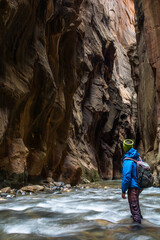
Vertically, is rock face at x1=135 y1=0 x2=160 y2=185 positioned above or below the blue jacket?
above

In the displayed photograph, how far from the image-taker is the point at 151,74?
Answer: 18641mm

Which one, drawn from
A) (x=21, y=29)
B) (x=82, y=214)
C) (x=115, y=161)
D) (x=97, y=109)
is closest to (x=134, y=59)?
(x=97, y=109)

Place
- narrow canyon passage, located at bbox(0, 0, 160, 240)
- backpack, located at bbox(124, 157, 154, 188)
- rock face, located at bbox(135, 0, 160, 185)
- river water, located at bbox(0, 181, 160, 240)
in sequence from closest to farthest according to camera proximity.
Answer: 1. river water, located at bbox(0, 181, 160, 240)
2. backpack, located at bbox(124, 157, 154, 188)
3. narrow canyon passage, located at bbox(0, 0, 160, 240)
4. rock face, located at bbox(135, 0, 160, 185)

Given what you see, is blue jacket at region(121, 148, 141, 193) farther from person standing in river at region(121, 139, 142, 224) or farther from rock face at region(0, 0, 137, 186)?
rock face at region(0, 0, 137, 186)

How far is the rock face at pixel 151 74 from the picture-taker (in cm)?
1612

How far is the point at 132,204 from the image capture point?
13.8ft

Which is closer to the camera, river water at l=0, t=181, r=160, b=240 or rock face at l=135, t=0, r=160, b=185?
river water at l=0, t=181, r=160, b=240

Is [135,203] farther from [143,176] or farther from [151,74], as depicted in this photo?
[151,74]

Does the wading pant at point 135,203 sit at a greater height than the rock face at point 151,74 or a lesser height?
lesser

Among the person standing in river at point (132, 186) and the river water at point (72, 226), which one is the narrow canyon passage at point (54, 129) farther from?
the person standing in river at point (132, 186)

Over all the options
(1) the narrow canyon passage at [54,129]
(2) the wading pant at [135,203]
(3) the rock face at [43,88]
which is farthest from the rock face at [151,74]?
(2) the wading pant at [135,203]

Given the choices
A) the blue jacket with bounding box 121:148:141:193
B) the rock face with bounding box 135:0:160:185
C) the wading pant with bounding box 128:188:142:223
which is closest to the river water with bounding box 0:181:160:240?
the wading pant with bounding box 128:188:142:223

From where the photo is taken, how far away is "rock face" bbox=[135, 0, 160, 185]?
52.9 feet

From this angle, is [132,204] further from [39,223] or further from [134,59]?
[134,59]
